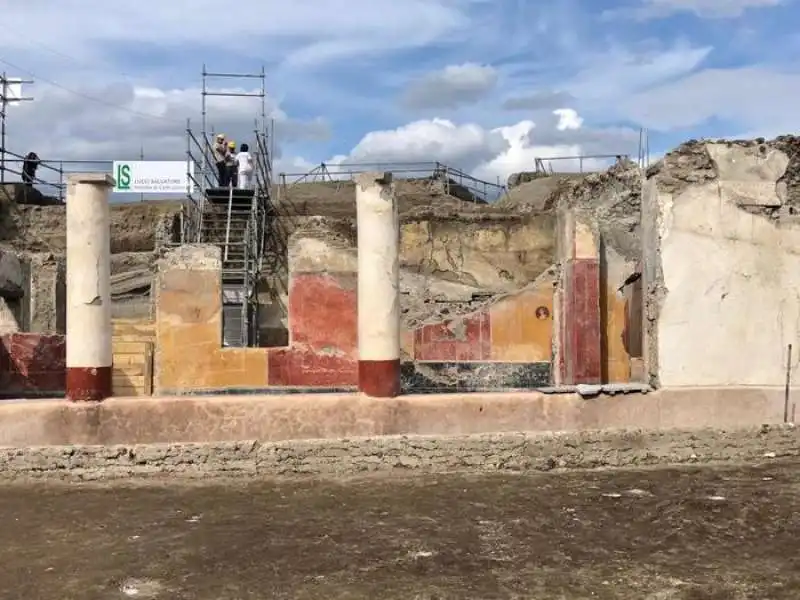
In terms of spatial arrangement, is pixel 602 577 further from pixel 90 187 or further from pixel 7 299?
pixel 7 299

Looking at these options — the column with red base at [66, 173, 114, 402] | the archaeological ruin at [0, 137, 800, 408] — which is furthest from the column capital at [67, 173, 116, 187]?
the archaeological ruin at [0, 137, 800, 408]

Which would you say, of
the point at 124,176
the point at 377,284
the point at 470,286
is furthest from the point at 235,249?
the point at 377,284

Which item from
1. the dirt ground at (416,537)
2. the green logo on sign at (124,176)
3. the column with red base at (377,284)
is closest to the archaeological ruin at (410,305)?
the column with red base at (377,284)

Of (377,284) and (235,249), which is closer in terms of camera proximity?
(377,284)

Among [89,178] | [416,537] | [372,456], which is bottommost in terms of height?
[416,537]

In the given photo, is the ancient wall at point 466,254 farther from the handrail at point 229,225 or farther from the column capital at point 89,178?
the column capital at point 89,178

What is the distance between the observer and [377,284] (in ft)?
23.3

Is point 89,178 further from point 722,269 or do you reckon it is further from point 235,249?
point 235,249

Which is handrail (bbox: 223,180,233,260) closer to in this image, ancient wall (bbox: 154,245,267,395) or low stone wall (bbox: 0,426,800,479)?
ancient wall (bbox: 154,245,267,395)

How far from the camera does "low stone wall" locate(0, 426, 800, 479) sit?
668cm

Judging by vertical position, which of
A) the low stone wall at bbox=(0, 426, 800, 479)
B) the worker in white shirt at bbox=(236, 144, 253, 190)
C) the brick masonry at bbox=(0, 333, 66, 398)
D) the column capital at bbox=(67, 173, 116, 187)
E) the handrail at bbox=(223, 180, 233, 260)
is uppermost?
the worker in white shirt at bbox=(236, 144, 253, 190)

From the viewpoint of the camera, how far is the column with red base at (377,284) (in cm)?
704

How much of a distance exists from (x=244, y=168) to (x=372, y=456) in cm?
1074

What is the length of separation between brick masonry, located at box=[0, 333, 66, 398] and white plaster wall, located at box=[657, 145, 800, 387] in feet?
25.4
